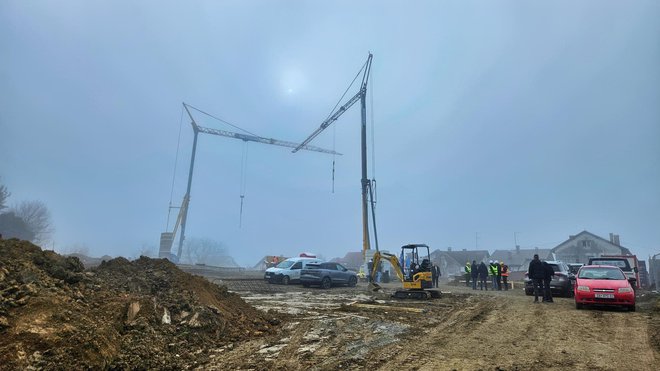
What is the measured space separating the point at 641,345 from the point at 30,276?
10.7 metres

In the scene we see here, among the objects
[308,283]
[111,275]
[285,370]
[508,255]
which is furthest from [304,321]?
[508,255]

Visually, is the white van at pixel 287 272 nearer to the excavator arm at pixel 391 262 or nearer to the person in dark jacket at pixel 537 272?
the excavator arm at pixel 391 262

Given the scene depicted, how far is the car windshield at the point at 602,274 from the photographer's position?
11430 millimetres

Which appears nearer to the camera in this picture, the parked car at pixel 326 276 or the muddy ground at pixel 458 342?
the muddy ground at pixel 458 342

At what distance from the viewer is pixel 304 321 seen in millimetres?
9453

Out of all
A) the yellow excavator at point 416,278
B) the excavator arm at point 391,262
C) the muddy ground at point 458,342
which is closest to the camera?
the muddy ground at point 458,342

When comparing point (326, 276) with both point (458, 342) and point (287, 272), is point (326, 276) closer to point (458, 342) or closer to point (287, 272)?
point (287, 272)

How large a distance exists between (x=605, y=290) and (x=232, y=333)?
1033 centimetres

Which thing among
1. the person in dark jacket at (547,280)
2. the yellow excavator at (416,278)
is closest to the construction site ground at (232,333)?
the person in dark jacket at (547,280)

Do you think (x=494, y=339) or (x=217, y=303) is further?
(x=217, y=303)

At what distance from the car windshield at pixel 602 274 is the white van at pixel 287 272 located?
14988 mm

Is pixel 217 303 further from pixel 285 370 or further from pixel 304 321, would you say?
pixel 285 370

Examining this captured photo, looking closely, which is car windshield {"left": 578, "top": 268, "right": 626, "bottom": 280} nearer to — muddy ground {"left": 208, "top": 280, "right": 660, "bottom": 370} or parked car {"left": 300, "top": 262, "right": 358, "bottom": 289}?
muddy ground {"left": 208, "top": 280, "right": 660, "bottom": 370}

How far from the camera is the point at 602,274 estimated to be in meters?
11.6
